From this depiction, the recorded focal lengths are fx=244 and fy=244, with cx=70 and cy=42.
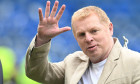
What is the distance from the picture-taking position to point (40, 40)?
2.19 meters

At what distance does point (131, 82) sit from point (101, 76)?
0.26m

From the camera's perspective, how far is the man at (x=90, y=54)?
2021 mm

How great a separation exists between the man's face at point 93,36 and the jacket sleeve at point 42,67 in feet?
1.06

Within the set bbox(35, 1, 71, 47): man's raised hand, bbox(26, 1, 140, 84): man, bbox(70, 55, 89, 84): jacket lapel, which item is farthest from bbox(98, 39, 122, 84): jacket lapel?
bbox(35, 1, 71, 47): man's raised hand

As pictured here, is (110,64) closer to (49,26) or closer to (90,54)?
(90,54)

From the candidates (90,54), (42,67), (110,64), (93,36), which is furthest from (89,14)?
(42,67)

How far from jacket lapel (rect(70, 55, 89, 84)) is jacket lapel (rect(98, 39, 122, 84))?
0.73 ft

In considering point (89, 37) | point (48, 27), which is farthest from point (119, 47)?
point (48, 27)

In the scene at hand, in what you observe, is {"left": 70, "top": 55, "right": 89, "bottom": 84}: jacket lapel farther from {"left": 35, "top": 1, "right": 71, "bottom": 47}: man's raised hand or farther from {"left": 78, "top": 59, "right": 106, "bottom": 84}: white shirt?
{"left": 35, "top": 1, "right": 71, "bottom": 47}: man's raised hand

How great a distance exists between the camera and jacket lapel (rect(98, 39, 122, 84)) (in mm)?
2050

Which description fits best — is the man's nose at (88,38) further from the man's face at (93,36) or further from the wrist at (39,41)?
the wrist at (39,41)

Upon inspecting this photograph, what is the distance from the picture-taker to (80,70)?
2266 mm

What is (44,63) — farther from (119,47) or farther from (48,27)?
(119,47)

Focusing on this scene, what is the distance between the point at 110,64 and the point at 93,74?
201 millimetres
